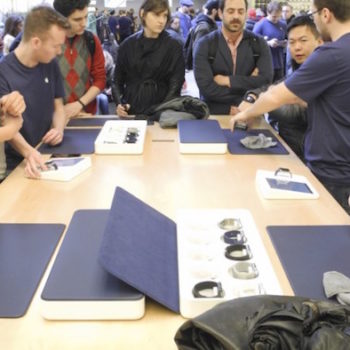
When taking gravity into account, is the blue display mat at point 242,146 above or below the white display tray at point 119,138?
below

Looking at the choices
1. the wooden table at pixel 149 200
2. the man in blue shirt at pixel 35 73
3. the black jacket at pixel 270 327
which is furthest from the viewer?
the man in blue shirt at pixel 35 73

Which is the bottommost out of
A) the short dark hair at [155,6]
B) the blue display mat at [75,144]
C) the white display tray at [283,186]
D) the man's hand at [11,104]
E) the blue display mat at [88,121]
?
the blue display mat at [88,121]

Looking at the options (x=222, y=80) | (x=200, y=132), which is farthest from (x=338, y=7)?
(x=222, y=80)

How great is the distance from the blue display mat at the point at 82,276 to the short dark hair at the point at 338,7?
116cm

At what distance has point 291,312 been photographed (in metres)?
0.75

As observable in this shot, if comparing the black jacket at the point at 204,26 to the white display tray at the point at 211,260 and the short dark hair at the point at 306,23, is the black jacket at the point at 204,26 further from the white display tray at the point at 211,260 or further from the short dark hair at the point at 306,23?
the white display tray at the point at 211,260

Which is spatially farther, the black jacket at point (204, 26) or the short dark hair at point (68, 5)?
the black jacket at point (204, 26)

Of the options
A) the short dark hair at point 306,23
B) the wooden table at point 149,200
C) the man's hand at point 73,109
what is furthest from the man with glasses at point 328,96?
the man's hand at point 73,109

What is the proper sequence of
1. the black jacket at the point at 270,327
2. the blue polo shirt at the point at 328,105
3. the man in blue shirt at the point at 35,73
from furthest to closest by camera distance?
the man in blue shirt at the point at 35,73 → the blue polo shirt at the point at 328,105 → the black jacket at the point at 270,327

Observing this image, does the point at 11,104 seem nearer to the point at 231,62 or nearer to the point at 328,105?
the point at 328,105

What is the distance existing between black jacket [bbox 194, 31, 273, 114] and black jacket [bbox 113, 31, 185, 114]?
0.13m

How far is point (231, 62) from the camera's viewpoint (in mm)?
2564

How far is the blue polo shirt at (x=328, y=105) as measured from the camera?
1.62 m

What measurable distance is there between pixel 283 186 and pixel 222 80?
112 cm
